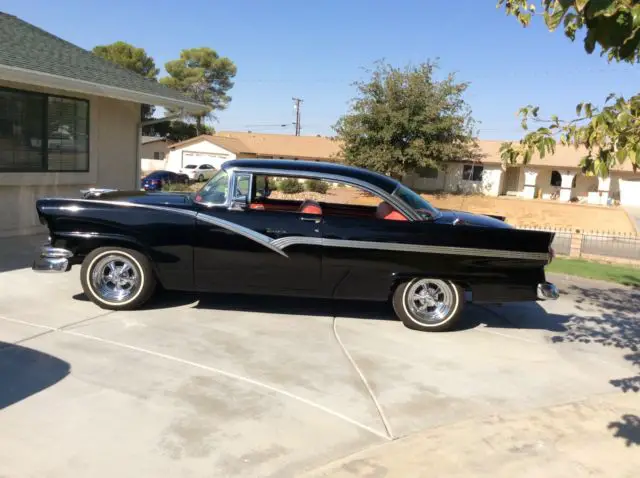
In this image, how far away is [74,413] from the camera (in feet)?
12.8

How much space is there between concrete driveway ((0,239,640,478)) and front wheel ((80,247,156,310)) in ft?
0.60

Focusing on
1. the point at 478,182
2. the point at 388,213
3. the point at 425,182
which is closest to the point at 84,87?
the point at 388,213

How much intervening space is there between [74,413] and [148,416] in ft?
1.60

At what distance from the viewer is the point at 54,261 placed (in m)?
6.20

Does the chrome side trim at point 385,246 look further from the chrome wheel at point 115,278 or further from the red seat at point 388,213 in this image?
the chrome wheel at point 115,278

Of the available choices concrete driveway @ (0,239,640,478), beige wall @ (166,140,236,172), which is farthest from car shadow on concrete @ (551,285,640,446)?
beige wall @ (166,140,236,172)

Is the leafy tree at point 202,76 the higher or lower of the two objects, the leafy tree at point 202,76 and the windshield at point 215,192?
the higher

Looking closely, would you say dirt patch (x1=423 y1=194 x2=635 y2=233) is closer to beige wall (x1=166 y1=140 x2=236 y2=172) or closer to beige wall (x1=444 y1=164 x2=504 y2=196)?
beige wall (x1=444 y1=164 x2=504 y2=196)

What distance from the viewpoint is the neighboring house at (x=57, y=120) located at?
31.1 ft

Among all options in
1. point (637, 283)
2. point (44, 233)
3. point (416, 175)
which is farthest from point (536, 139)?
point (416, 175)

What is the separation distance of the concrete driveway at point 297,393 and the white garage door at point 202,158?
4425 centimetres

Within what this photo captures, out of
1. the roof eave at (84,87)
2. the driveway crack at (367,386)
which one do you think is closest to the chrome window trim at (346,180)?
the driveway crack at (367,386)

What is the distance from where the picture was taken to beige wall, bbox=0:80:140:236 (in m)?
9.78

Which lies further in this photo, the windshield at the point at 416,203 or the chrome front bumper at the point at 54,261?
the windshield at the point at 416,203
